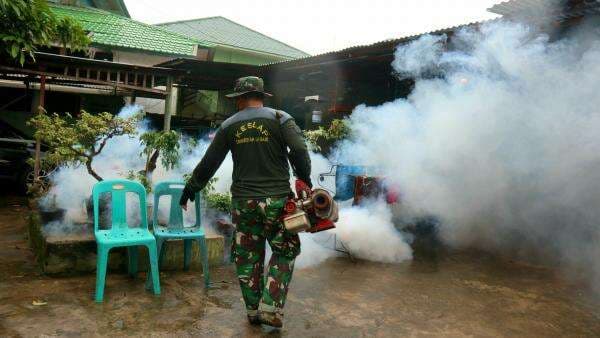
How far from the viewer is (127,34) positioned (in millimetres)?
11945

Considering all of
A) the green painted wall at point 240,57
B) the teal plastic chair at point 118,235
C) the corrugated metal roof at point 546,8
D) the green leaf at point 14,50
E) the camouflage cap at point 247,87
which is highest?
the green painted wall at point 240,57

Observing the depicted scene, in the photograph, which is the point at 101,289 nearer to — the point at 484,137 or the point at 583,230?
the point at 484,137

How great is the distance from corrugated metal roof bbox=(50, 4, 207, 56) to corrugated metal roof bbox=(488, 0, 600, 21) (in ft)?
26.6

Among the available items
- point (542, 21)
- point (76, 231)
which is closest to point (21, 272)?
point (76, 231)

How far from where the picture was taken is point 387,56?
30.8 feet

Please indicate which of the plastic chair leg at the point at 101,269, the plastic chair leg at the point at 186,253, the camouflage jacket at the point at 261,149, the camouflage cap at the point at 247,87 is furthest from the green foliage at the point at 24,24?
the plastic chair leg at the point at 186,253

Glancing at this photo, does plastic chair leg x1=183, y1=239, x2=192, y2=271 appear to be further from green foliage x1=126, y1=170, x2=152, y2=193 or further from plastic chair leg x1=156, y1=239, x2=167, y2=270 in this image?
green foliage x1=126, y1=170, x2=152, y2=193

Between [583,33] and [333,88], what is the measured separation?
6.43 metres

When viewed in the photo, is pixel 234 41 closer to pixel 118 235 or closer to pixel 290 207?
pixel 118 235

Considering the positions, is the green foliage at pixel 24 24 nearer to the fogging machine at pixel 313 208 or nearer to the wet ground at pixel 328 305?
the wet ground at pixel 328 305

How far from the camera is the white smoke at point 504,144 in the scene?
6.53 metres

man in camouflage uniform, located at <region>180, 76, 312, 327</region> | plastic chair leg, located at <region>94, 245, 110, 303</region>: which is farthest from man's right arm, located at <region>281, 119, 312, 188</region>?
plastic chair leg, located at <region>94, 245, 110, 303</region>

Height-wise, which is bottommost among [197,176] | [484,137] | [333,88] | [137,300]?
[137,300]

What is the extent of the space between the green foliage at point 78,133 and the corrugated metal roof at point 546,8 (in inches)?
246
